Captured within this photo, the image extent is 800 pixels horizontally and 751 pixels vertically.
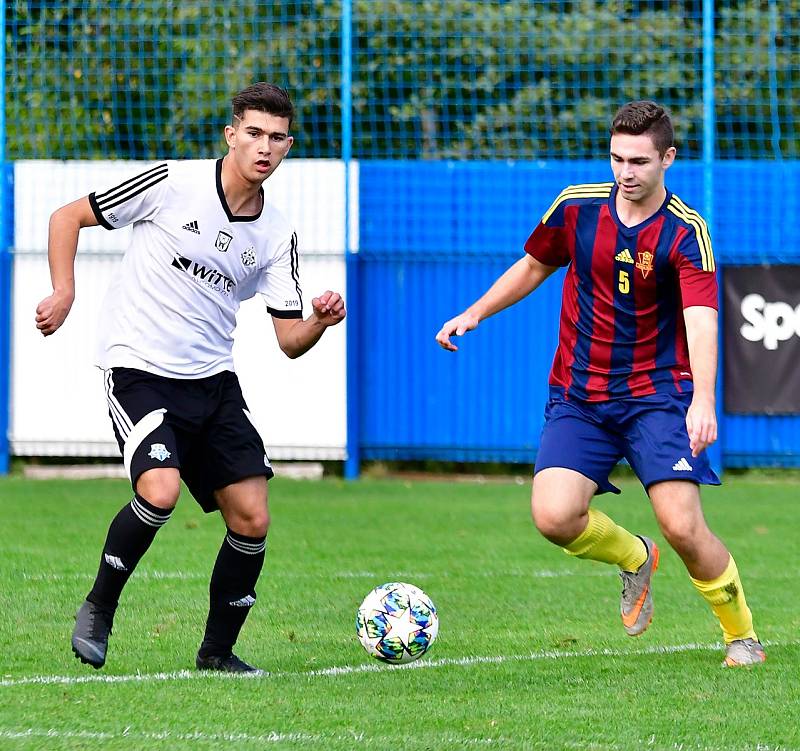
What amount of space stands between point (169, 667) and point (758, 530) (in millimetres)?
5729

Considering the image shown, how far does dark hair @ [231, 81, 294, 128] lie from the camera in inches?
223

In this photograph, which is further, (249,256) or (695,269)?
(249,256)

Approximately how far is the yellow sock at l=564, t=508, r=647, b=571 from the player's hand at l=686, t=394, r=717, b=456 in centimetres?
68

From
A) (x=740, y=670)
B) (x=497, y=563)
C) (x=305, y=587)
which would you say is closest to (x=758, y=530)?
(x=497, y=563)

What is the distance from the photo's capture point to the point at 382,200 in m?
13.9

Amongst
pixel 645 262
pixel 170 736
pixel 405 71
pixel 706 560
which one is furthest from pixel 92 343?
pixel 170 736

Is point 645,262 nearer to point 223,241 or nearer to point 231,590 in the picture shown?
point 223,241

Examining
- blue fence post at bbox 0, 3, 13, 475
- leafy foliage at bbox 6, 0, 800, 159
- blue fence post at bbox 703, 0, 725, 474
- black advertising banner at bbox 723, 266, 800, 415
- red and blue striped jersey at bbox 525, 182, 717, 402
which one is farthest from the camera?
leafy foliage at bbox 6, 0, 800, 159

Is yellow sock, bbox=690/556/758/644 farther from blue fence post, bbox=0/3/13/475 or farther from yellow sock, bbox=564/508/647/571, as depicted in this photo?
blue fence post, bbox=0/3/13/475

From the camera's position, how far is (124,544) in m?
5.55

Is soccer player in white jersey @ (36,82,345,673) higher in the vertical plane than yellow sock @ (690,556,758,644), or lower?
higher

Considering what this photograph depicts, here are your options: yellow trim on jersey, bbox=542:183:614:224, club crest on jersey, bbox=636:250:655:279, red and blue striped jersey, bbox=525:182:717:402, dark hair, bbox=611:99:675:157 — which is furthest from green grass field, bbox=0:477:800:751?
dark hair, bbox=611:99:675:157

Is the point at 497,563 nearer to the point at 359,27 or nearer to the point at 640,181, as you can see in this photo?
the point at 640,181

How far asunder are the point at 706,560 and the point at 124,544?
2.20 m
